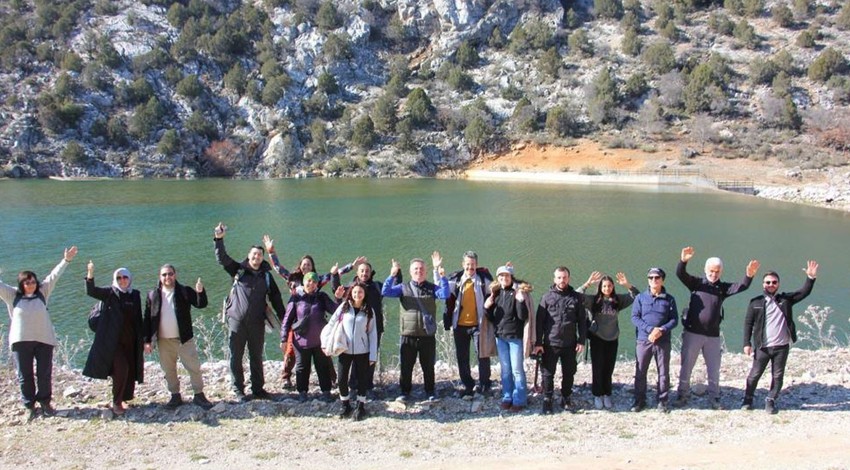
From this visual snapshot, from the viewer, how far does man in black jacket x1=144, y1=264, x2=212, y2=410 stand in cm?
671

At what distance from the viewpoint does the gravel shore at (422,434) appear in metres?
5.57

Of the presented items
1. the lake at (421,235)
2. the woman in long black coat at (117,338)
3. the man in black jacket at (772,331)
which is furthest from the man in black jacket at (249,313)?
the man in black jacket at (772,331)

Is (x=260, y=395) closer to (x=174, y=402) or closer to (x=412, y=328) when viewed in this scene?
(x=174, y=402)

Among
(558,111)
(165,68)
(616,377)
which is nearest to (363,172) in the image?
(558,111)

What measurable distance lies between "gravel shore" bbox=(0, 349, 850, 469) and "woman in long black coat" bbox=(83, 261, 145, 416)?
420 mm

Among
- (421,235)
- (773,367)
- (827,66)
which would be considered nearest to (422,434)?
(773,367)

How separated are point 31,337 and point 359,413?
374cm

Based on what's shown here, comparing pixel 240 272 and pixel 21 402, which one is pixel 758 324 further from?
pixel 21 402

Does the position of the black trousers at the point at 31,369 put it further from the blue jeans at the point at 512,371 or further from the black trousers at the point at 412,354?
the blue jeans at the point at 512,371

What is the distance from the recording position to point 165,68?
8156 centimetres

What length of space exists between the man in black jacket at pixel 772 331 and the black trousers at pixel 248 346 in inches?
231

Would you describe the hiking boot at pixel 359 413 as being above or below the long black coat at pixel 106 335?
below

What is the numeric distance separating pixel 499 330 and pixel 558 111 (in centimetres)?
6624

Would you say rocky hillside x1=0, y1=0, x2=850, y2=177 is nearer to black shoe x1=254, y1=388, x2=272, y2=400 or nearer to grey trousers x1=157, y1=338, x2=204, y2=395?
black shoe x1=254, y1=388, x2=272, y2=400
